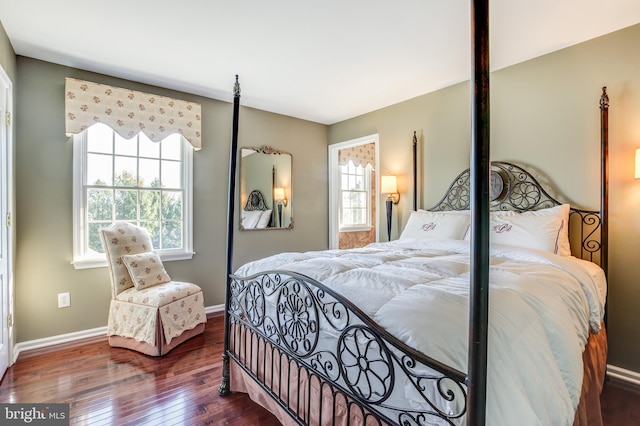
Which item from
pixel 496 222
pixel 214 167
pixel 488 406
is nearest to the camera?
pixel 488 406

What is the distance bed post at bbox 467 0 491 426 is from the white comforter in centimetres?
15

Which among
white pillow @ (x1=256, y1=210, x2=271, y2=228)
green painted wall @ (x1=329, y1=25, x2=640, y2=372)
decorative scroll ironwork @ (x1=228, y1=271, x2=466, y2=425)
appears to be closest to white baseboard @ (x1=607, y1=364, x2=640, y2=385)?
green painted wall @ (x1=329, y1=25, x2=640, y2=372)

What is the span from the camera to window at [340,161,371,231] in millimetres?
5023

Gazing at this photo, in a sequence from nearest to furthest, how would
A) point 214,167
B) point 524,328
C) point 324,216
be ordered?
point 524,328 < point 214,167 < point 324,216

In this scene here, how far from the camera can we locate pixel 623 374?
225cm

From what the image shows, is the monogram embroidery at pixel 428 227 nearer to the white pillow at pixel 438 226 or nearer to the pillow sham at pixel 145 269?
the white pillow at pixel 438 226

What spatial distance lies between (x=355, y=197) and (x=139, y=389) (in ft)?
12.8

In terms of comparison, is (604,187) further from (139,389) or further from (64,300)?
(64,300)

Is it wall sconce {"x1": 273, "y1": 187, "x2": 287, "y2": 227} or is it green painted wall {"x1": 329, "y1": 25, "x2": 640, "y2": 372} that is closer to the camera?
green painted wall {"x1": 329, "y1": 25, "x2": 640, "y2": 372}

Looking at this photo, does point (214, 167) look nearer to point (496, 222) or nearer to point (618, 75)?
point (496, 222)

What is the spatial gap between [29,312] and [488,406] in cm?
349

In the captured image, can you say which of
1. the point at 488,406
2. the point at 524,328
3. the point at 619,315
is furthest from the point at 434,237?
the point at 488,406

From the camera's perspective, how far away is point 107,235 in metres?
2.78

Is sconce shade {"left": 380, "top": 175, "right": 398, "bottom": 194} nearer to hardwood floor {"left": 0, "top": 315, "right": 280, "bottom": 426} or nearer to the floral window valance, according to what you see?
the floral window valance
